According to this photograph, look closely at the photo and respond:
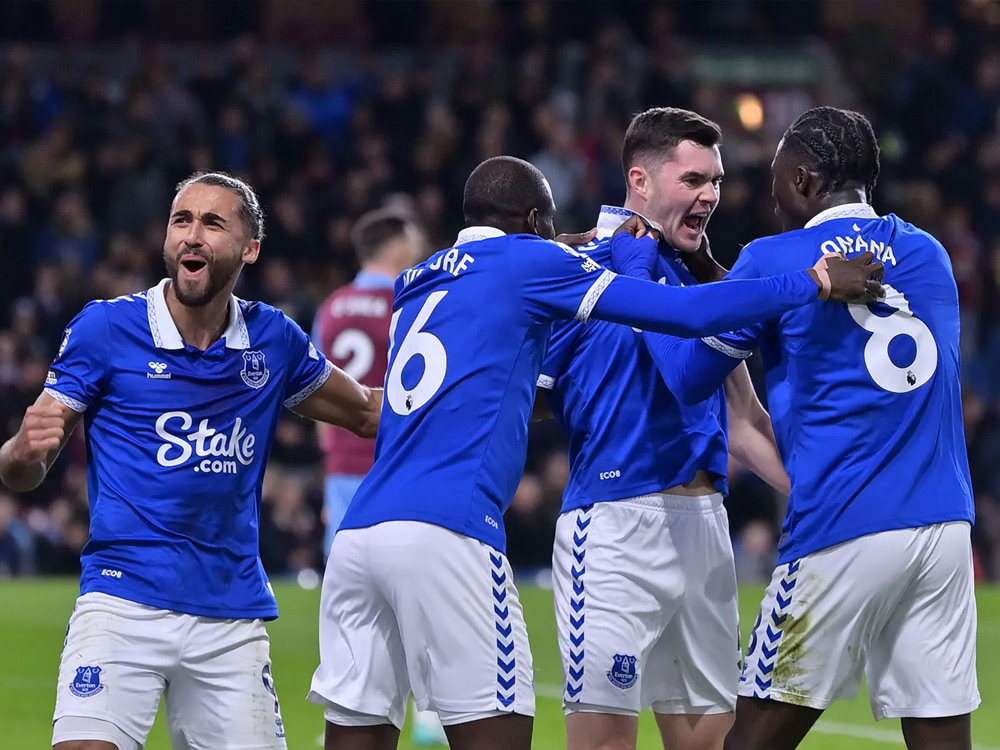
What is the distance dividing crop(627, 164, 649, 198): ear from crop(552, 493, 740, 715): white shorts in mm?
1020

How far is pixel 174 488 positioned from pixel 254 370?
1.52ft

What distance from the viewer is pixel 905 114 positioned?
1881 cm

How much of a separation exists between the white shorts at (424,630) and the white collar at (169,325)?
75 cm

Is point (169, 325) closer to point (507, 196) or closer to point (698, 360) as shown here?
point (507, 196)

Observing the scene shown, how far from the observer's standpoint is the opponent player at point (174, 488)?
4.50 metres

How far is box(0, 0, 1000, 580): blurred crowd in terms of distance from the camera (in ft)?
48.5

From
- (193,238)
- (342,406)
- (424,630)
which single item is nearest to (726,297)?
(424,630)

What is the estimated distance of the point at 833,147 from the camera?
183 inches

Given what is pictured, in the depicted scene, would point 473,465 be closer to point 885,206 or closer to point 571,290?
point 571,290

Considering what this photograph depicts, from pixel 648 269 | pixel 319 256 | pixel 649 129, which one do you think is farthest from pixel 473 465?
pixel 319 256

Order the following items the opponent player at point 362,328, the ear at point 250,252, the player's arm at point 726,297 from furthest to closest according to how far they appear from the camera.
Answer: the opponent player at point 362,328 → the ear at point 250,252 → the player's arm at point 726,297

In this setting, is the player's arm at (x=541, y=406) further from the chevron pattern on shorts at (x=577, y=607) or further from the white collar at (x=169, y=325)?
the white collar at (x=169, y=325)

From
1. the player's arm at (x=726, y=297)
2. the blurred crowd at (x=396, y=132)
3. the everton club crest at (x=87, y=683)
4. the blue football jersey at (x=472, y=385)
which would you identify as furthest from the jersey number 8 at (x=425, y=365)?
the blurred crowd at (x=396, y=132)

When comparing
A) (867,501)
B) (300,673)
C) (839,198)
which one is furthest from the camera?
(300,673)
